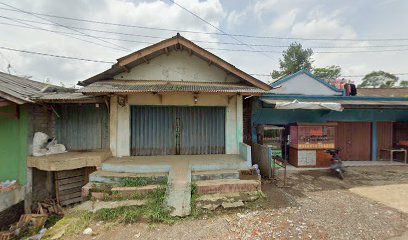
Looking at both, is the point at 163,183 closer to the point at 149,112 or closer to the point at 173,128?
the point at 173,128

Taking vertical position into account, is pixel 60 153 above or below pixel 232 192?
above

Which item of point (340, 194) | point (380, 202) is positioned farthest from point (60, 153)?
point (380, 202)

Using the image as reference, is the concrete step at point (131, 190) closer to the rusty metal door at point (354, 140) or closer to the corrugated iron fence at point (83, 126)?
the corrugated iron fence at point (83, 126)

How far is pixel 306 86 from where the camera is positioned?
14789 mm

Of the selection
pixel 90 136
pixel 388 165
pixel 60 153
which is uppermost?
pixel 90 136

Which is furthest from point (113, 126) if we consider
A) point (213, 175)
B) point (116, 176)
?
point (213, 175)

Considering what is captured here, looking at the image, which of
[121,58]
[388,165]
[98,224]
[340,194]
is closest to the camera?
[98,224]

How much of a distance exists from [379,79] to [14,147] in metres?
59.5

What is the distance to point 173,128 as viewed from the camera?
24.6 ft

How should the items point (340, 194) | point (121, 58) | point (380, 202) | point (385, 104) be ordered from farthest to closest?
point (385, 104) < point (121, 58) < point (340, 194) < point (380, 202)

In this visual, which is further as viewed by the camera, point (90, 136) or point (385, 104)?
point (385, 104)

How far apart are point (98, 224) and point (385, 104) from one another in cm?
1197

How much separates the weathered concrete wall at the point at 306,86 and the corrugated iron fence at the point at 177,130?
9.39 metres

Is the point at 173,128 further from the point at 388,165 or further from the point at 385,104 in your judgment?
the point at 388,165
